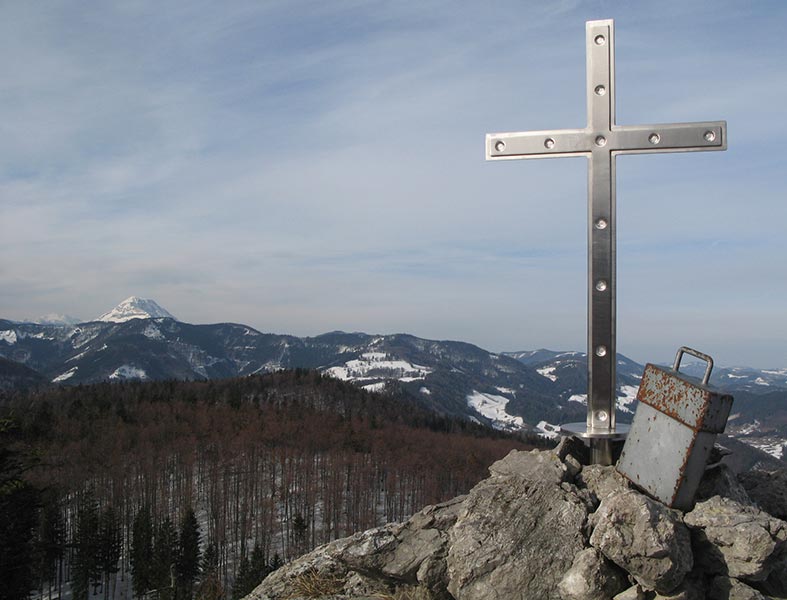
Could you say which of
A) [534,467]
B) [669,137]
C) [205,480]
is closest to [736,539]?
[534,467]

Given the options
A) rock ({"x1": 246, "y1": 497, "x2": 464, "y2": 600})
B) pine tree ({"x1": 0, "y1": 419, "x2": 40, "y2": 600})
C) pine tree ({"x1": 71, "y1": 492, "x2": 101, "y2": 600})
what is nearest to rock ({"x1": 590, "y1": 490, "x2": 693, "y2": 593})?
rock ({"x1": 246, "y1": 497, "x2": 464, "y2": 600})

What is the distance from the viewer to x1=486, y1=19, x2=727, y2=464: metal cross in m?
7.82

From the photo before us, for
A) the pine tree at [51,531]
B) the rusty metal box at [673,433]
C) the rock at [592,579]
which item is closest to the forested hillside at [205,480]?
the pine tree at [51,531]

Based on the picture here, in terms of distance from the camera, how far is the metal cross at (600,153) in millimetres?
7816

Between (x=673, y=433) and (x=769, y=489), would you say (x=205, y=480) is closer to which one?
(x=769, y=489)

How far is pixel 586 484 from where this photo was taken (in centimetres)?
727

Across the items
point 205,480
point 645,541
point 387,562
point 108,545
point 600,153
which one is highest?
point 600,153

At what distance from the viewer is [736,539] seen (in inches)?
235

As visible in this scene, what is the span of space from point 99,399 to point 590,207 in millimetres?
157012

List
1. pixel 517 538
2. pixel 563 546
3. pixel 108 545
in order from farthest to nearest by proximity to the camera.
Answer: pixel 108 545, pixel 517 538, pixel 563 546

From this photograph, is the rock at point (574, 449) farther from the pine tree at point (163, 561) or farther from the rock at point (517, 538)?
the pine tree at point (163, 561)

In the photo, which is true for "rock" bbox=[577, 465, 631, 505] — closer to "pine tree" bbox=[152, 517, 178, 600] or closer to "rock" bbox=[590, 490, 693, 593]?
"rock" bbox=[590, 490, 693, 593]

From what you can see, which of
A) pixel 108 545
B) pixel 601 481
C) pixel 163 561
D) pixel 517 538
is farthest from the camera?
pixel 108 545

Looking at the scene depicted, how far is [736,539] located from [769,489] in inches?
88.2
